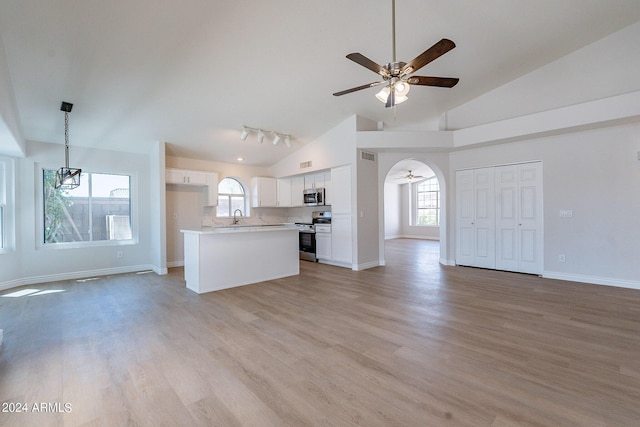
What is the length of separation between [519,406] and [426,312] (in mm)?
1606

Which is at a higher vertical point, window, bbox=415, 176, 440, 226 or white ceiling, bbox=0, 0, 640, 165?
white ceiling, bbox=0, 0, 640, 165

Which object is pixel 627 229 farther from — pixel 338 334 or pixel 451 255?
pixel 338 334

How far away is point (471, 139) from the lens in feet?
17.9

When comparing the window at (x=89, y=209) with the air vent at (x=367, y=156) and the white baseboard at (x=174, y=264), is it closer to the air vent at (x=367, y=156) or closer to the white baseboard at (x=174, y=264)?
the white baseboard at (x=174, y=264)

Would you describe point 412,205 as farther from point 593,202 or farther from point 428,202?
point 593,202

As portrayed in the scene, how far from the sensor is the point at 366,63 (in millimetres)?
2648

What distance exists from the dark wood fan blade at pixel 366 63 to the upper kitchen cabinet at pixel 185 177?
4.93m

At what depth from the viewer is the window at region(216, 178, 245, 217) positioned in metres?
7.36

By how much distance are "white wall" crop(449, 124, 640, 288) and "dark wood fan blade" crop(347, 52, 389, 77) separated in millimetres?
4007

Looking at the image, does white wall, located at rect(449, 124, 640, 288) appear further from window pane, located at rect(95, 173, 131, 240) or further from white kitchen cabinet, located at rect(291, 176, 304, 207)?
window pane, located at rect(95, 173, 131, 240)

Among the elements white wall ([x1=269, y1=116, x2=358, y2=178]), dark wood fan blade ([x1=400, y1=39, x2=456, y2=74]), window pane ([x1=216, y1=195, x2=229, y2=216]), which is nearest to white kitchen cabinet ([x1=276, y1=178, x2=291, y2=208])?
white wall ([x1=269, y1=116, x2=358, y2=178])

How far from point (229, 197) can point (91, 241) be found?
304 cm

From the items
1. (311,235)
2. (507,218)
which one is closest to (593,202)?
(507,218)

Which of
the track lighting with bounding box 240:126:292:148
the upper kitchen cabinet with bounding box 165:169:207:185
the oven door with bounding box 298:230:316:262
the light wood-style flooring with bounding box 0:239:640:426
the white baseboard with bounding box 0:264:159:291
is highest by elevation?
the track lighting with bounding box 240:126:292:148
